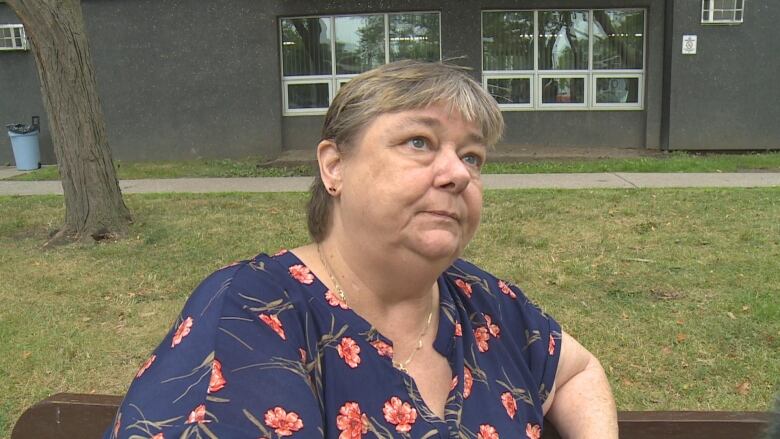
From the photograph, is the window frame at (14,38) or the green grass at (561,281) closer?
the green grass at (561,281)

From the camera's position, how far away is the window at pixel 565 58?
12.5 m

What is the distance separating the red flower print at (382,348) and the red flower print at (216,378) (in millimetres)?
378

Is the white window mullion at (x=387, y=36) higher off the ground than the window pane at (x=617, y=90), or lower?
higher

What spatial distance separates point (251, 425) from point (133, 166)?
1172 cm

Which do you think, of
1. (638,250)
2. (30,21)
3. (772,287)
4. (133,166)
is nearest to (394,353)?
(772,287)

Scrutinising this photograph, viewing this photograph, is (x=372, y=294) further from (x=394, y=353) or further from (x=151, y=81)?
(x=151, y=81)

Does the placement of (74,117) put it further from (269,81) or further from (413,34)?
(413,34)

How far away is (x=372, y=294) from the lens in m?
1.67

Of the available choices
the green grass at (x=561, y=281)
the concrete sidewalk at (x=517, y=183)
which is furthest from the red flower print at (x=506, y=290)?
the concrete sidewalk at (x=517, y=183)

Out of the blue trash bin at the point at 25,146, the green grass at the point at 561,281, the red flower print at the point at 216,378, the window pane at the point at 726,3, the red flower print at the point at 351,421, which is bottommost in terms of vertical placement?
the green grass at the point at 561,281

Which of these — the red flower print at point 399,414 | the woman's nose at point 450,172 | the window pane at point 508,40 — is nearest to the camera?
the red flower print at point 399,414

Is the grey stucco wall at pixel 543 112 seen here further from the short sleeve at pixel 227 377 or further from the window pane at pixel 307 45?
the short sleeve at pixel 227 377

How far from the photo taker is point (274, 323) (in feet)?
4.66

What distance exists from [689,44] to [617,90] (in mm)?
1365
